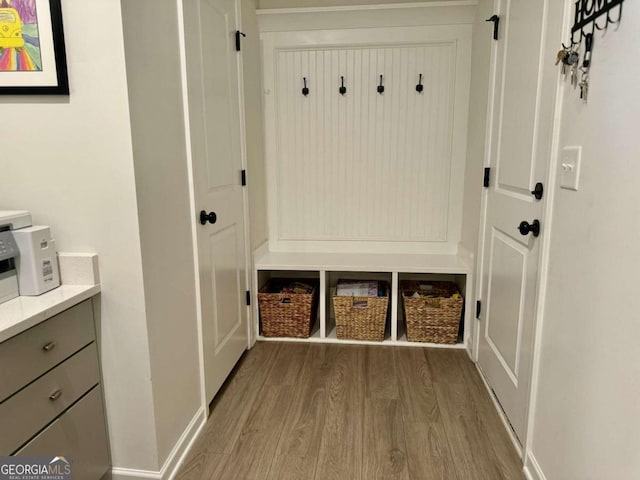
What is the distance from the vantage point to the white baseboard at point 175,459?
1.54 metres

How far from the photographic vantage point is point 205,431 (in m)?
1.90

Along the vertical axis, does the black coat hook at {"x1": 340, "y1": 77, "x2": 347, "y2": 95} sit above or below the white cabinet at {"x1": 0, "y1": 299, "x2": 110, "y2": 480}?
above

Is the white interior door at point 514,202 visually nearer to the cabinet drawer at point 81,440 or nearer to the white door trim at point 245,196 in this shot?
the white door trim at point 245,196

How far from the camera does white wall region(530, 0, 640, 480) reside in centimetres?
99

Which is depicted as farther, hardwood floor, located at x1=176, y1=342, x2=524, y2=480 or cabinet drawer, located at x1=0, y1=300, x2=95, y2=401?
hardwood floor, located at x1=176, y1=342, x2=524, y2=480

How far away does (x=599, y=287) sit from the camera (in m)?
1.13

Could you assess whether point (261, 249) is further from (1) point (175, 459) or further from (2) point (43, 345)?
(2) point (43, 345)

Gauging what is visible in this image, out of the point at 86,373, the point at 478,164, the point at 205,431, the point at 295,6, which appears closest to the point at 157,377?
the point at 86,373

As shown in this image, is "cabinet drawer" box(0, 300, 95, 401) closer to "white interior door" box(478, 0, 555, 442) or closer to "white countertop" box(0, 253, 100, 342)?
"white countertop" box(0, 253, 100, 342)

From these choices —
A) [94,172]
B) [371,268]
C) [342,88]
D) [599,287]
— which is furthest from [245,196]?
[599,287]

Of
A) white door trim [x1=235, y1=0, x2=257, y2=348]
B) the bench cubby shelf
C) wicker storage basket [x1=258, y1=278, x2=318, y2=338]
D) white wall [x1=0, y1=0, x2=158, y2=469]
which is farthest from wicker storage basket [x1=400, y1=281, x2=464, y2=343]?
white wall [x1=0, y1=0, x2=158, y2=469]

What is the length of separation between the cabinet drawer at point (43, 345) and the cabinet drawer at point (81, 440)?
0.18 metres

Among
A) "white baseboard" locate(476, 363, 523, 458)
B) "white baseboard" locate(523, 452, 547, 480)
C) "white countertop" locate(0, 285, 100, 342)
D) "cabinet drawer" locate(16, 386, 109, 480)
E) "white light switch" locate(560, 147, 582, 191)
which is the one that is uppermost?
"white light switch" locate(560, 147, 582, 191)

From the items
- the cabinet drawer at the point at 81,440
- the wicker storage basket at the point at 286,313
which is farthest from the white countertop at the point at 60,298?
the wicker storage basket at the point at 286,313
